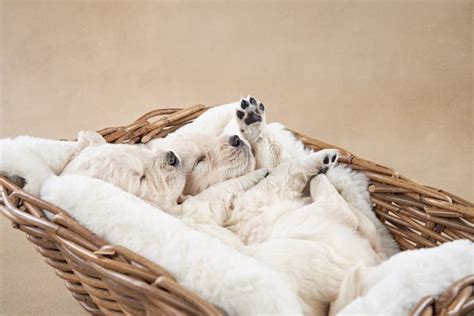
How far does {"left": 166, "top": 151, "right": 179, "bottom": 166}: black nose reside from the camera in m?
2.44

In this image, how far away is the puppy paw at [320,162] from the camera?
261 centimetres

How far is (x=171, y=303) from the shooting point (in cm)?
162

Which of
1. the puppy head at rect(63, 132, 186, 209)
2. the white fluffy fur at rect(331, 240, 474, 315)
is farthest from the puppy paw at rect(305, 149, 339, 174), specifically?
the white fluffy fur at rect(331, 240, 474, 315)

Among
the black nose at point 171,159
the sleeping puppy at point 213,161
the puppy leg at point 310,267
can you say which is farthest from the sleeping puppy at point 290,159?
the puppy leg at point 310,267

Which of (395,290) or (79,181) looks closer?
(395,290)

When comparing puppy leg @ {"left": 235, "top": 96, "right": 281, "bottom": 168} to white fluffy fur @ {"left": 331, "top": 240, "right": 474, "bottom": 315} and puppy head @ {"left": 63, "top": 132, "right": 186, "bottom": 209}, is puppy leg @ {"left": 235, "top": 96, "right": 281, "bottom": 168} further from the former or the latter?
white fluffy fur @ {"left": 331, "top": 240, "right": 474, "bottom": 315}

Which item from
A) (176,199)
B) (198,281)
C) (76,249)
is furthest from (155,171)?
(198,281)

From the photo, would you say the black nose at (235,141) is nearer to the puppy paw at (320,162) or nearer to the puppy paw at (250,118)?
the puppy paw at (250,118)

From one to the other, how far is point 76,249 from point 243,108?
1.13m

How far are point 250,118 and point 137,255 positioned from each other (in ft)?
3.71

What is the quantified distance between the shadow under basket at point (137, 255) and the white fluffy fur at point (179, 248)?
59 millimetres

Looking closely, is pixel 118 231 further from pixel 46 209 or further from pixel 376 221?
pixel 376 221

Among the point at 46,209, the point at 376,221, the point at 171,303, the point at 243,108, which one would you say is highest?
the point at 243,108

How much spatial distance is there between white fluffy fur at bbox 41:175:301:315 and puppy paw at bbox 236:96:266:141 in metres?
0.82
